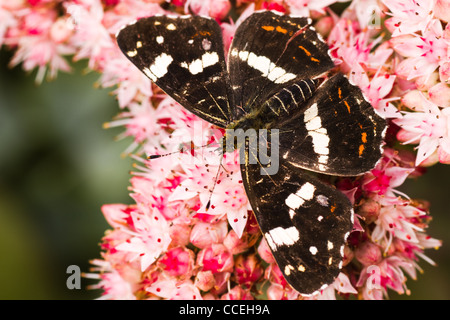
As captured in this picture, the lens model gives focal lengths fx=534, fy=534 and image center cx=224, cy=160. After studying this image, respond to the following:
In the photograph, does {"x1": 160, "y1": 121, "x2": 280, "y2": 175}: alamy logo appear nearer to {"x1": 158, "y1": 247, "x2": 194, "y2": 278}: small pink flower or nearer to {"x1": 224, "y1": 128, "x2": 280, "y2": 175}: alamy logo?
{"x1": 224, "y1": 128, "x2": 280, "y2": 175}: alamy logo

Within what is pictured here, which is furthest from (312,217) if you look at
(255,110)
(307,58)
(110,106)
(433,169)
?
(110,106)

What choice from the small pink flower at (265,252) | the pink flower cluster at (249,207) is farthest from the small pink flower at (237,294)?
the small pink flower at (265,252)

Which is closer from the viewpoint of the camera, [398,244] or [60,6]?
[398,244]

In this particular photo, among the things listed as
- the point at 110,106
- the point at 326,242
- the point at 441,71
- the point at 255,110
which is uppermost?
the point at 441,71

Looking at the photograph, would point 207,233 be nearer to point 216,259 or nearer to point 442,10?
point 216,259

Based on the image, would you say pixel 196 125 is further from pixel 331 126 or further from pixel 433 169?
pixel 433 169

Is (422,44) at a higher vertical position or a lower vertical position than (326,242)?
higher

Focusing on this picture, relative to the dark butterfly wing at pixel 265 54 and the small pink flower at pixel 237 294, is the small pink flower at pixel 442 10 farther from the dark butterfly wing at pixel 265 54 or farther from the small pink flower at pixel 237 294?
the small pink flower at pixel 237 294
